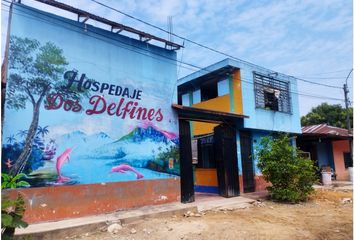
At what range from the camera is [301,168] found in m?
11.8

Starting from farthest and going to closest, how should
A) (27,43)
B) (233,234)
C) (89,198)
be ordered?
(89,198) < (27,43) < (233,234)

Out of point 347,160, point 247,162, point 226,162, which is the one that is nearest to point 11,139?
point 226,162

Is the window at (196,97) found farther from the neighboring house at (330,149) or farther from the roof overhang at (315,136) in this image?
the neighboring house at (330,149)

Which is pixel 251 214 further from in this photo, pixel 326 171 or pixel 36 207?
pixel 326 171

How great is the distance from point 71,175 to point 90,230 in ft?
5.11

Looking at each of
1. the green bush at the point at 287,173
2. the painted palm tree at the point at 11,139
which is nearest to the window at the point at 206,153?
the green bush at the point at 287,173

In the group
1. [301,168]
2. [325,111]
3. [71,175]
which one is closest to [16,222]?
[71,175]

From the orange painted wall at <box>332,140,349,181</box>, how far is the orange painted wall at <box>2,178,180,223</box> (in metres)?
14.7

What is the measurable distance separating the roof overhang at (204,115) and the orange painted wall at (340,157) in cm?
1104

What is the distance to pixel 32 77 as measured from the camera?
25.2 ft

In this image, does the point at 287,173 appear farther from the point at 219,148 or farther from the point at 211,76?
the point at 211,76

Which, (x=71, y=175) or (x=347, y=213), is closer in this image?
(x=71, y=175)

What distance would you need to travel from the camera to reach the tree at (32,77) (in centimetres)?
738

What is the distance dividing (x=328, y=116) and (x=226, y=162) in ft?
92.0
